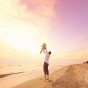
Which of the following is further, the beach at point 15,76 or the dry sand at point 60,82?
the beach at point 15,76

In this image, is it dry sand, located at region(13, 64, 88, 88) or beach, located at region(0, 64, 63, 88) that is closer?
dry sand, located at region(13, 64, 88, 88)

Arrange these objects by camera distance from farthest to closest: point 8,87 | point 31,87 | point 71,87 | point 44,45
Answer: point 8,87 < point 44,45 < point 31,87 < point 71,87

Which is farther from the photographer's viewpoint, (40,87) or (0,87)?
(0,87)

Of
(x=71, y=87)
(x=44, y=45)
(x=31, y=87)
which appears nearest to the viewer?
(x=71, y=87)

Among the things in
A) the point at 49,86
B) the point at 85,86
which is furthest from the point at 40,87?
the point at 85,86

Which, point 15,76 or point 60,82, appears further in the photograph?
point 15,76

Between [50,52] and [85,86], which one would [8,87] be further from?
[85,86]

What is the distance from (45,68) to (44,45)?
1.78 meters

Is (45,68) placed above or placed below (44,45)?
below

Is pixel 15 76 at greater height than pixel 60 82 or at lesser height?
greater

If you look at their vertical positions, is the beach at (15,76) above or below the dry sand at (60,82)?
above

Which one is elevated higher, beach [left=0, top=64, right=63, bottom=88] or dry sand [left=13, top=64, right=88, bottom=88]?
beach [left=0, top=64, right=63, bottom=88]

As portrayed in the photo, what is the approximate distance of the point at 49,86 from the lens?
43.1 feet

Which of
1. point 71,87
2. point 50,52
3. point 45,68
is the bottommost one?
point 71,87
